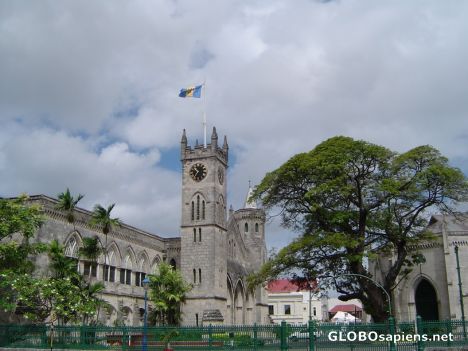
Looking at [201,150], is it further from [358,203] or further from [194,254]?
[358,203]

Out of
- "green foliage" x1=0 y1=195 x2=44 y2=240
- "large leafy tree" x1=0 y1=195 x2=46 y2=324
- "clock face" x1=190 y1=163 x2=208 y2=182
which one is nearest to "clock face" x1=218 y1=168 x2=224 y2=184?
"clock face" x1=190 y1=163 x2=208 y2=182

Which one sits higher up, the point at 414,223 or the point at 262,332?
the point at 414,223

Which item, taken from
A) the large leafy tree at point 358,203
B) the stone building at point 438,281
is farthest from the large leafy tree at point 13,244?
the stone building at point 438,281

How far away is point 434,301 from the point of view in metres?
50.2

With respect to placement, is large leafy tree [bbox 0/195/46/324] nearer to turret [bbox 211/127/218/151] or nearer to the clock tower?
the clock tower

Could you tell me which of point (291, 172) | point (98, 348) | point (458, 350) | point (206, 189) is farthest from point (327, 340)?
point (206, 189)

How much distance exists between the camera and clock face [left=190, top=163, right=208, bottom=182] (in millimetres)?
57031

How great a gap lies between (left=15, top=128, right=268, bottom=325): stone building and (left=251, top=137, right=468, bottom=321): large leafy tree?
18.9 meters

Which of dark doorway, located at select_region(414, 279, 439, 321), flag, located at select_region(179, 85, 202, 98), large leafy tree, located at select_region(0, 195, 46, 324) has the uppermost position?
flag, located at select_region(179, 85, 202, 98)

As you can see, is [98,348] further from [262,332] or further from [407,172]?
[407,172]

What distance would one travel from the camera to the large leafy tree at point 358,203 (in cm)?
3169

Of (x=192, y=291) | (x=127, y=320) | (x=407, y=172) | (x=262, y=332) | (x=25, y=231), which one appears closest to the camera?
(x=262, y=332)

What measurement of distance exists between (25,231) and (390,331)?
723 inches

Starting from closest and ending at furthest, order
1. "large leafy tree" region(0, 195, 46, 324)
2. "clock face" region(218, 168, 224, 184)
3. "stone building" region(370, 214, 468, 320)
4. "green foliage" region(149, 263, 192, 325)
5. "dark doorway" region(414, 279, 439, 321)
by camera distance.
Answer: "large leafy tree" region(0, 195, 46, 324), "green foliage" region(149, 263, 192, 325), "stone building" region(370, 214, 468, 320), "dark doorway" region(414, 279, 439, 321), "clock face" region(218, 168, 224, 184)
